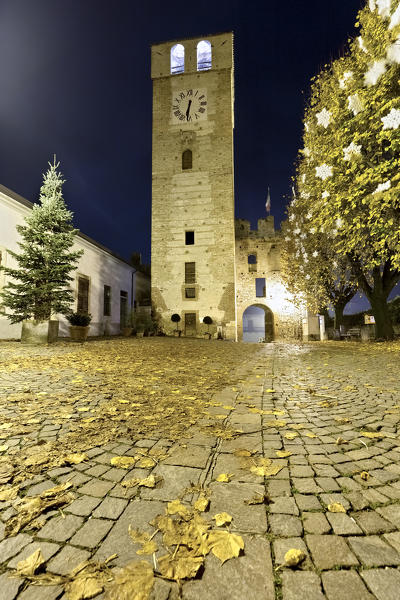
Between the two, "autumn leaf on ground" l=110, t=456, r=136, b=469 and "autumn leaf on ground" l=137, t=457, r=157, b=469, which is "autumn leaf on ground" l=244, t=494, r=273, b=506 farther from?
"autumn leaf on ground" l=110, t=456, r=136, b=469

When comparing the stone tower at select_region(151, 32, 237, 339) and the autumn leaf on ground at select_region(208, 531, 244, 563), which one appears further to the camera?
the stone tower at select_region(151, 32, 237, 339)

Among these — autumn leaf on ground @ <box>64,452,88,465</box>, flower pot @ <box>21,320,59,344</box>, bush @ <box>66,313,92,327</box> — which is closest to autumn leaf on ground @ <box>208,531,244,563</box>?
autumn leaf on ground @ <box>64,452,88,465</box>

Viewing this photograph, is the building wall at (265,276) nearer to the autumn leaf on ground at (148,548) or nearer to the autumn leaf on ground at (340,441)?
the autumn leaf on ground at (340,441)

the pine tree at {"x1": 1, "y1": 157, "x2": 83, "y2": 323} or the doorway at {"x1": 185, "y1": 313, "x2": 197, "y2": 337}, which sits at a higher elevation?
the pine tree at {"x1": 1, "y1": 157, "x2": 83, "y2": 323}

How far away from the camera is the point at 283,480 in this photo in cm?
170

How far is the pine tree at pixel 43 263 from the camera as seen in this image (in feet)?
32.8

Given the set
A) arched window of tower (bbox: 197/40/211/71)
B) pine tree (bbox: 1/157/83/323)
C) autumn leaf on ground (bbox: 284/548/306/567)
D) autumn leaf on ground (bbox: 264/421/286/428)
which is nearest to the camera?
autumn leaf on ground (bbox: 284/548/306/567)

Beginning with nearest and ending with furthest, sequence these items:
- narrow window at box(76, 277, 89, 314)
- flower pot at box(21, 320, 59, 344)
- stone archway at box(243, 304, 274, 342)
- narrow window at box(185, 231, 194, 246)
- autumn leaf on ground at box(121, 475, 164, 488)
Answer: autumn leaf on ground at box(121, 475, 164, 488), flower pot at box(21, 320, 59, 344), narrow window at box(76, 277, 89, 314), narrow window at box(185, 231, 194, 246), stone archway at box(243, 304, 274, 342)

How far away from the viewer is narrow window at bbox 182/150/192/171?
20.2 m

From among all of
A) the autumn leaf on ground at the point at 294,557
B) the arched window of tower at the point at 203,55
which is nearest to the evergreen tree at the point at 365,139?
the autumn leaf on ground at the point at 294,557

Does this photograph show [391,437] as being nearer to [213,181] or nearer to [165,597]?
[165,597]

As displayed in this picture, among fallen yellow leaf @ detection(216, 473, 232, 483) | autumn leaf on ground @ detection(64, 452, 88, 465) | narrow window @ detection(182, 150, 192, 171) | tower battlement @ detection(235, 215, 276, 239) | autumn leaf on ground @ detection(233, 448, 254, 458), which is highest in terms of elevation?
narrow window @ detection(182, 150, 192, 171)

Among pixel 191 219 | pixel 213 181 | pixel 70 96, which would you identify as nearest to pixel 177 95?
pixel 213 181

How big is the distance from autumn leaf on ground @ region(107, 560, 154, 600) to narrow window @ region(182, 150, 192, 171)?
21966 mm
